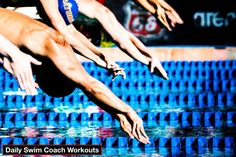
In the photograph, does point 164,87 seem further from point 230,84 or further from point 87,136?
point 87,136

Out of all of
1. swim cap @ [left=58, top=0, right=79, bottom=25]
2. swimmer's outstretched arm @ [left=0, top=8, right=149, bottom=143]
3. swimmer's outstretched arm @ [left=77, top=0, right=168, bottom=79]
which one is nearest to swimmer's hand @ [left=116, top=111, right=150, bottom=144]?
swimmer's outstretched arm @ [left=0, top=8, right=149, bottom=143]

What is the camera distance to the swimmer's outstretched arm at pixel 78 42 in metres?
3.65

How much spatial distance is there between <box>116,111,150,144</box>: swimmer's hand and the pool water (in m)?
2.62

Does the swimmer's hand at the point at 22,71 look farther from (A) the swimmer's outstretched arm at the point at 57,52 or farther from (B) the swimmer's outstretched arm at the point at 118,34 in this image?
(B) the swimmer's outstretched arm at the point at 118,34

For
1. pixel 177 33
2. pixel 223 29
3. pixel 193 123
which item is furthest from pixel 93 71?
pixel 193 123

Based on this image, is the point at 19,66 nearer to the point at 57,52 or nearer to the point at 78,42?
the point at 57,52

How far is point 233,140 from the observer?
6484 mm

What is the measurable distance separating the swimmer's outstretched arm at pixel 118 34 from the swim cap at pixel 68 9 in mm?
236

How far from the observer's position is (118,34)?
170 inches

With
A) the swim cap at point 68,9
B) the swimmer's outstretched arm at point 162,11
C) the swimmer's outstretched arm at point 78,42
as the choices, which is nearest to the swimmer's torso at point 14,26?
the swimmer's outstretched arm at point 78,42

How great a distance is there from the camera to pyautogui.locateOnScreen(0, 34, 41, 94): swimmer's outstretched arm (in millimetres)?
2807

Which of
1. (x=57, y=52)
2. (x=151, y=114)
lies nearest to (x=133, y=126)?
(x=57, y=52)

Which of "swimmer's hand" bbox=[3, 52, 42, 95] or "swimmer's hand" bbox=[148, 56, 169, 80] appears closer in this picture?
"swimmer's hand" bbox=[3, 52, 42, 95]

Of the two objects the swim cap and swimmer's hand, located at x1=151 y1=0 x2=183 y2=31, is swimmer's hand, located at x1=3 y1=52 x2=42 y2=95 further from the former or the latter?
swimmer's hand, located at x1=151 y1=0 x2=183 y2=31
